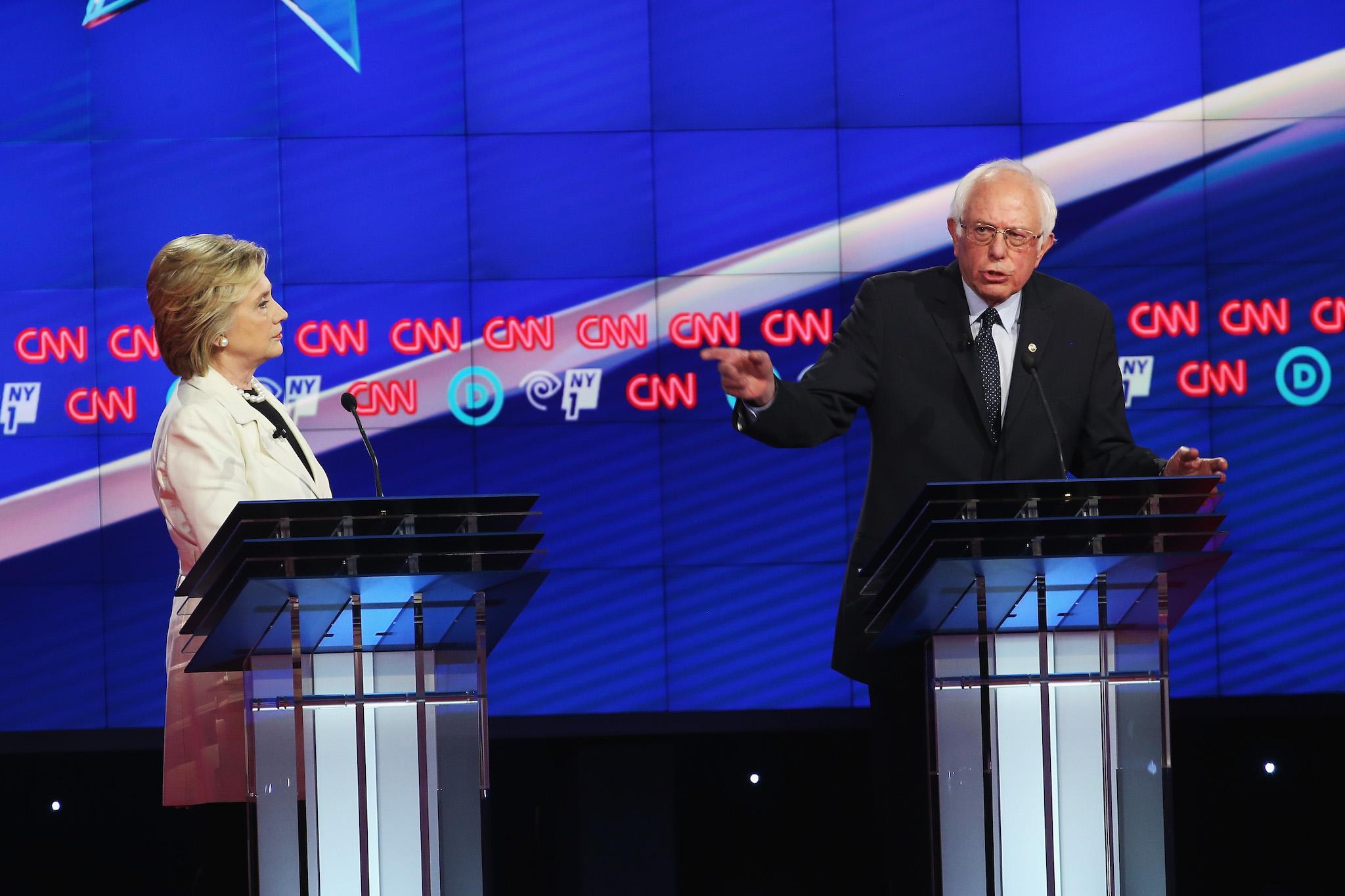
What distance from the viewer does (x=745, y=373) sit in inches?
92.0

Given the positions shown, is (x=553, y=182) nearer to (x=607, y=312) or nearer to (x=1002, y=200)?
(x=607, y=312)

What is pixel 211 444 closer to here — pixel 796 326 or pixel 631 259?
pixel 631 259

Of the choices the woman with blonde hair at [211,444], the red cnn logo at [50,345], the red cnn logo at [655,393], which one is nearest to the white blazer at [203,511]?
the woman with blonde hair at [211,444]

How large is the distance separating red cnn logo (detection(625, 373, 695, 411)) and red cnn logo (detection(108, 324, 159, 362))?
1715mm

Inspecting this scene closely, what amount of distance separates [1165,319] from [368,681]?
13.1 ft

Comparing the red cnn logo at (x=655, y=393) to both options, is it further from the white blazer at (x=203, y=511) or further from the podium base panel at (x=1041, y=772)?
the podium base panel at (x=1041, y=772)

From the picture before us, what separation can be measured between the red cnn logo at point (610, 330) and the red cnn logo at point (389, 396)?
639 millimetres

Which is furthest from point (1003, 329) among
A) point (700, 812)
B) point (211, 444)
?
point (700, 812)

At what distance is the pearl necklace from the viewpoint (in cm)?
261

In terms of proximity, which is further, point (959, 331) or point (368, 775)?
point (959, 331)

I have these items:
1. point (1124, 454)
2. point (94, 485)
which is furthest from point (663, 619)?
point (1124, 454)

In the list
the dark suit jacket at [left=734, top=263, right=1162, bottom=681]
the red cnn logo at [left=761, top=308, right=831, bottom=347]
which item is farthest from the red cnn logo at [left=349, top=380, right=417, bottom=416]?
the dark suit jacket at [left=734, top=263, right=1162, bottom=681]

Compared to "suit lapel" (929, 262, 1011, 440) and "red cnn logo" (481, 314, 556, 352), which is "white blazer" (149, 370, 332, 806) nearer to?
"suit lapel" (929, 262, 1011, 440)

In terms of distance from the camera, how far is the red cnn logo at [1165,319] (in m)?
5.34
